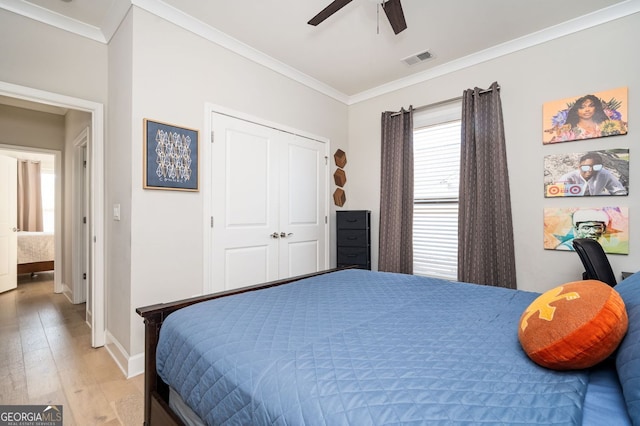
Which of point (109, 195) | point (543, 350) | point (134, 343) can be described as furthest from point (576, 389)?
point (109, 195)

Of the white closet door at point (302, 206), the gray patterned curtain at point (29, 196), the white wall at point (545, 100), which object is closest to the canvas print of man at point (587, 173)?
the white wall at point (545, 100)

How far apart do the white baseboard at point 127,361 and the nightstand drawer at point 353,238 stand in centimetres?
235

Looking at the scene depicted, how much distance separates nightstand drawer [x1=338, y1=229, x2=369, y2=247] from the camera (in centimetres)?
367

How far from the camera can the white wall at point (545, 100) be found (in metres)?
2.34

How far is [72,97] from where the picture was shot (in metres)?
2.47

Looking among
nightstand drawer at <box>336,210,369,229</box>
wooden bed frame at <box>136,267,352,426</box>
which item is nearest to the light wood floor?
wooden bed frame at <box>136,267,352,426</box>

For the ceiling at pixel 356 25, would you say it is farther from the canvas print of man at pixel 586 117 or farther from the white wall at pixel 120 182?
the canvas print of man at pixel 586 117

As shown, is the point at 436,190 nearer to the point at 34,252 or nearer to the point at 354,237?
the point at 354,237

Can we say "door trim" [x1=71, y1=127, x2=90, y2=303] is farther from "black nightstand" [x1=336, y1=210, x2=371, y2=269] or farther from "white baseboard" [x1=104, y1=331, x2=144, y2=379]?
"black nightstand" [x1=336, y1=210, x2=371, y2=269]

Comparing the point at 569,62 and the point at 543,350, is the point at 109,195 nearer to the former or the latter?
the point at 543,350

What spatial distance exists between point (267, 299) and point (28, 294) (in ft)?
15.3

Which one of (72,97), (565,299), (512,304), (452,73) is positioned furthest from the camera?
(452,73)

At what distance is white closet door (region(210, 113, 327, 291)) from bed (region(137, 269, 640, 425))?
4.35 ft

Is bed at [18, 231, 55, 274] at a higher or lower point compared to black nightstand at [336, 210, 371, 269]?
lower
